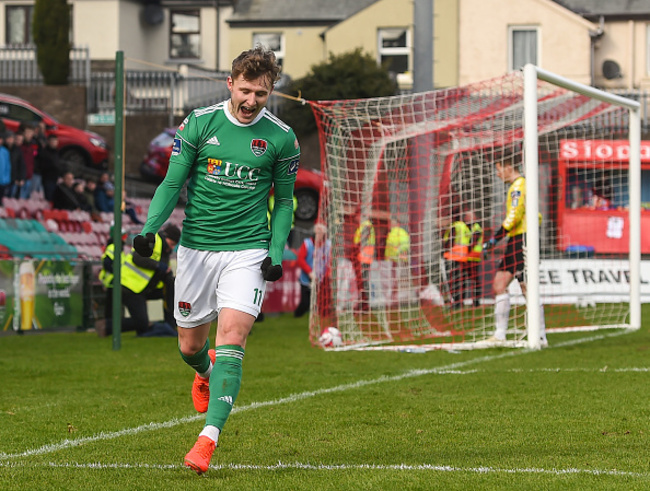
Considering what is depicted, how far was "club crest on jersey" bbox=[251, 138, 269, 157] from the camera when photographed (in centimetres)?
602

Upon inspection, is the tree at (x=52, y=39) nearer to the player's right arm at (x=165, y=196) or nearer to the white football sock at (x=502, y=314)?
the white football sock at (x=502, y=314)

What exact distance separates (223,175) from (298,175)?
23.4 meters

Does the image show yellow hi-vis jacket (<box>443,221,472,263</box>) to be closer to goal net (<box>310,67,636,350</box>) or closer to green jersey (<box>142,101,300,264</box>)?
goal net (<box>310,67,636,350</box>)

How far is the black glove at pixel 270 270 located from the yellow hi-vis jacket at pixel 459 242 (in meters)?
8.03

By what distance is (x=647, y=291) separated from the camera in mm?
19891

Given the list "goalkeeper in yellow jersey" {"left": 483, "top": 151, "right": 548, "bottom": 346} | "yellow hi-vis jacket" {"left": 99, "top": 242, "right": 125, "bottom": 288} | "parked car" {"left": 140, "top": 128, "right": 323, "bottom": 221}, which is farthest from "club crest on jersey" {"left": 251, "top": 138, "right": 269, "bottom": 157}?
"parked car" {"left": 140, "top": 128, "right": 323, "bottom": 221}

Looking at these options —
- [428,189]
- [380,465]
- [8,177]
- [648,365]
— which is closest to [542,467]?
[380,465]

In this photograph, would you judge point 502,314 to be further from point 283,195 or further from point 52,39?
point 52,39

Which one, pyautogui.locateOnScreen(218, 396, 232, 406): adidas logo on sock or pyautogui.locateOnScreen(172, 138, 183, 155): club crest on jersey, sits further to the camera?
pyautogui.locateOnScreen(172, 138, 183, 155): club crest on jersey

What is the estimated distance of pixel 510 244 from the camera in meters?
12.9

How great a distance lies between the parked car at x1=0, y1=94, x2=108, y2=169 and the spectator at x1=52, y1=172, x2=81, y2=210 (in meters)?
4.29

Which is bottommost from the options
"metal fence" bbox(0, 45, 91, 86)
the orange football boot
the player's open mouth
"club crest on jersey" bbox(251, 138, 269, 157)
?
the orange football boot

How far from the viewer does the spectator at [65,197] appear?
2064 centimetres

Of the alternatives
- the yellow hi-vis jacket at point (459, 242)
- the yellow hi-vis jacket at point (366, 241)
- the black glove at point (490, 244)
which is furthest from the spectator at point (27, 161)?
the black glove at point (490, 244)
